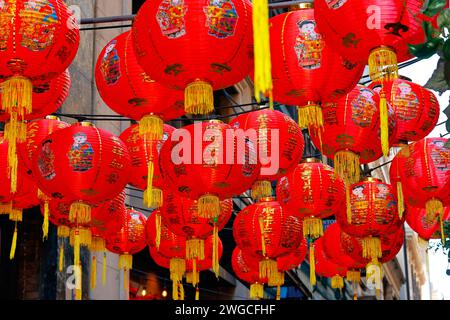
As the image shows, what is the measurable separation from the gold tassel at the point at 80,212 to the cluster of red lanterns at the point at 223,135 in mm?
12

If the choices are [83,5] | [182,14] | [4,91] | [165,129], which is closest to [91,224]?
[165,129]

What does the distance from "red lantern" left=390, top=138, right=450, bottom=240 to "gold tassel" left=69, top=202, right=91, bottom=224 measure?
10.2 ft

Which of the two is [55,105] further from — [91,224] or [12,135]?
[91,224]

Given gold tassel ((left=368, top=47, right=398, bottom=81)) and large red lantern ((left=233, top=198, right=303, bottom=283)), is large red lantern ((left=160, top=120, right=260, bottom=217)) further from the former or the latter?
gold tassel ((left=368, top=47, right=398, bottom=81))

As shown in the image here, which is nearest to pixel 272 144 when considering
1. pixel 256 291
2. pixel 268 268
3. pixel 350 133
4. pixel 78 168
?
pixel 350 133

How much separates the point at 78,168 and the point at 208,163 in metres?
1.09

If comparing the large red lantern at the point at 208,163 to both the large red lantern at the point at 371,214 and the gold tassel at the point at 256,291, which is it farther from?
the gold tassel at the point at 256,291

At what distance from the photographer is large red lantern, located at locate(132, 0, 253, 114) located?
6109mm

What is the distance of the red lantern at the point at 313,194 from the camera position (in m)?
8.94

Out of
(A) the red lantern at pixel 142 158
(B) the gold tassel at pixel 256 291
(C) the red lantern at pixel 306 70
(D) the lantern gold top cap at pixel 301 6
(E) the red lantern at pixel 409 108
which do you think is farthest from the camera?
(B) the gold tassel at pixel 256 291

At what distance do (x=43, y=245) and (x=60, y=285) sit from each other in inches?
21.5

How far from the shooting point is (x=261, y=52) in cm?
385

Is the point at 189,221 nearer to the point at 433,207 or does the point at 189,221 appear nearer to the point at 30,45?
the point at 433,207

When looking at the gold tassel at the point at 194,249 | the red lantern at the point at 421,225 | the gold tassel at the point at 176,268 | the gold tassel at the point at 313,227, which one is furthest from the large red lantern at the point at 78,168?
the red lantern at the point at 421,225
